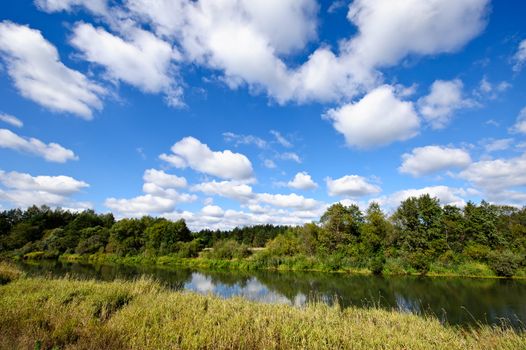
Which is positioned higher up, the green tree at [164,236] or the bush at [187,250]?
the green tree at [164,236]

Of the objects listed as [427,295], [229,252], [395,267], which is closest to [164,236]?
[229,252]

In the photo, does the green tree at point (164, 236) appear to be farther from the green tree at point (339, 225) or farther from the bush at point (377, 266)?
the bush at point (377, 266)

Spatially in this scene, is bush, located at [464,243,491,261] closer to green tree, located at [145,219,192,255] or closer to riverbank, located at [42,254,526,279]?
riverbank, located at [42,254,526,279]

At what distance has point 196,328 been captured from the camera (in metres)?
7.05

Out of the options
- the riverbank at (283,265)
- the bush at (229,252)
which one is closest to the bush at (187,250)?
the riverbank at (283,265)

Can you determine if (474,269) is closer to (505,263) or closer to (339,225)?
(505,263)

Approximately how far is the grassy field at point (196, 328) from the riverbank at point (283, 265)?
36252mm

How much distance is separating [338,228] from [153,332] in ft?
150

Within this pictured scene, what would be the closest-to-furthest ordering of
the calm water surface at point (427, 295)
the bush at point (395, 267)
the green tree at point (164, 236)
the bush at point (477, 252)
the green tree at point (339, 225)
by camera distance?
1. the calm water surface at point (427, 295)
2. the bush at point (477, 252)
3. the bush at point (395, 267)
4. the green tree at point (339, 225)
5. the green tree at point (164, 236)

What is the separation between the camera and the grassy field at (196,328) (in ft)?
20.9

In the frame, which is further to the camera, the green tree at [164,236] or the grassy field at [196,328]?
the green tree at [164,236]

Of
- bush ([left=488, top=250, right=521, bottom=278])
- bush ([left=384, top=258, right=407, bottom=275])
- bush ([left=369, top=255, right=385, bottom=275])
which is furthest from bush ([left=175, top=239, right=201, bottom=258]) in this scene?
bush ([left=488, top=250, right=521, bottom=278])

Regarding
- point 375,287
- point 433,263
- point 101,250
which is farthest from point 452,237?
point 101,250

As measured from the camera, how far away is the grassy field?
20.9 ft
